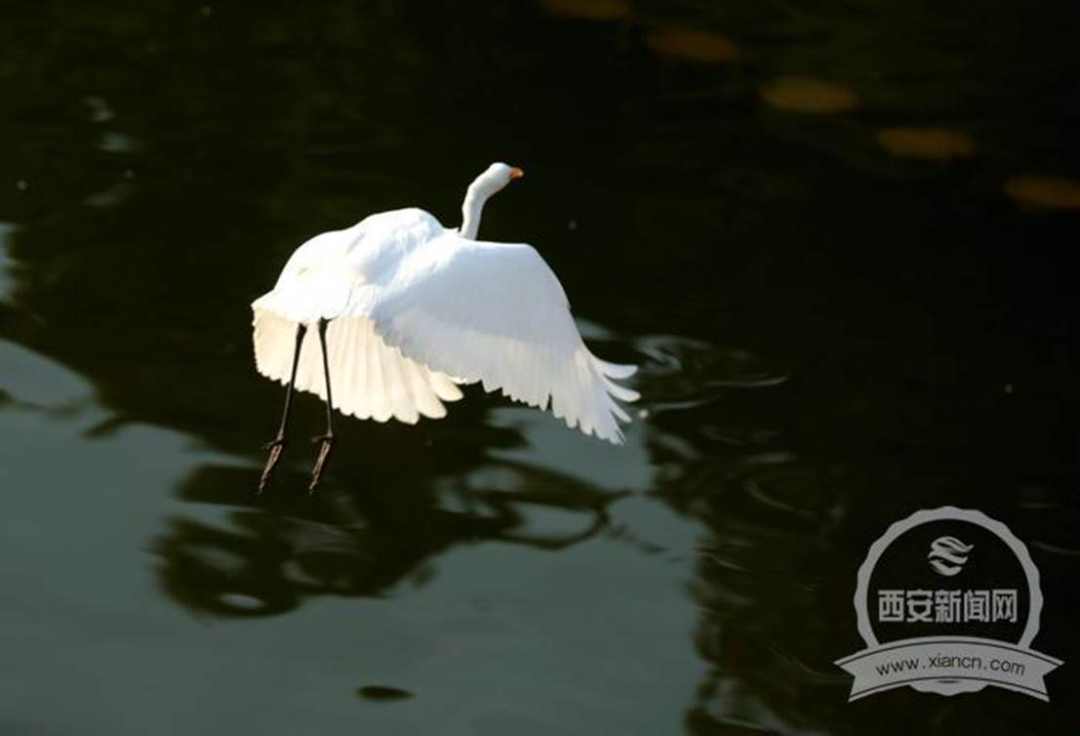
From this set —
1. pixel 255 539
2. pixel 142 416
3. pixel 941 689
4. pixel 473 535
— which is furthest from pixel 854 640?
pixel 142 416

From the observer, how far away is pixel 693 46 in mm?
9672

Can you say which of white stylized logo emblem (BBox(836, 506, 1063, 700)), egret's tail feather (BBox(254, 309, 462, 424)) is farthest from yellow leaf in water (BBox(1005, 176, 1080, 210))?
egret's tail feather (BBox(254, 309, 462, 424))

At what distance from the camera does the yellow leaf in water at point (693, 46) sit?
9.62 m

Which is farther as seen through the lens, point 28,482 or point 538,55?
point 538,55

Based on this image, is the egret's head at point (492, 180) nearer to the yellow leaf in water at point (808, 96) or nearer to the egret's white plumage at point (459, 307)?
the egret's white plumage at point (459, 307)

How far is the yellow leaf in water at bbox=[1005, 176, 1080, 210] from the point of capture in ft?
29.2

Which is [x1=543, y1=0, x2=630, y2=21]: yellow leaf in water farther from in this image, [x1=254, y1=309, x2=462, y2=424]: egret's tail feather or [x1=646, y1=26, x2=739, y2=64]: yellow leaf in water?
[x1=254, y1=309, x2=462, y2=424]: egret's tail feather

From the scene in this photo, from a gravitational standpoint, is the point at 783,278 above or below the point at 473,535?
above

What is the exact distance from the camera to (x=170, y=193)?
8680 mm

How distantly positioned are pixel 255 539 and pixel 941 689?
2017 millimetres

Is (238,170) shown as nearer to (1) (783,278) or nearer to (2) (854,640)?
(1) (783,278)

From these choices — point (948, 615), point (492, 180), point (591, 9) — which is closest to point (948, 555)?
point (948, 615)

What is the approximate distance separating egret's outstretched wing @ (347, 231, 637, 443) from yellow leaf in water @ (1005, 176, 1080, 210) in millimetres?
4163

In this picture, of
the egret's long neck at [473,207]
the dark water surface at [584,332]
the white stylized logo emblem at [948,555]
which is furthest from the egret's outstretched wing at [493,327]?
the white stylized logo emblem at [948,555]
